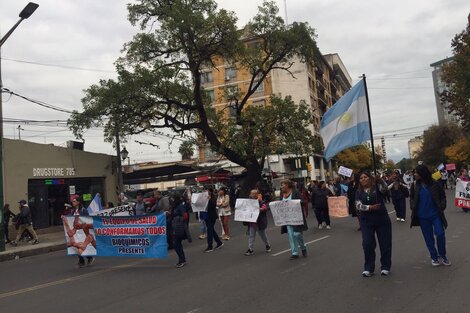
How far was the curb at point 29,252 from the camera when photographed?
1543cm

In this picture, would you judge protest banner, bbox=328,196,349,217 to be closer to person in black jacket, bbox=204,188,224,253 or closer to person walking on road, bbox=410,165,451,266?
person in black jacket, bbox=204,188,224,253

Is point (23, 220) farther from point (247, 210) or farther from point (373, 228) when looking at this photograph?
point (373, 228)

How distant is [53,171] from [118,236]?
43.6 feet

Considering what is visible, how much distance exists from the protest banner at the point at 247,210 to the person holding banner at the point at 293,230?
990 mm

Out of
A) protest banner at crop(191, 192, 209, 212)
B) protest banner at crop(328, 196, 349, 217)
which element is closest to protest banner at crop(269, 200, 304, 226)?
protest banner at crop(191, 192, 209, 212)

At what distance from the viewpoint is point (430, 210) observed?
25.8ft

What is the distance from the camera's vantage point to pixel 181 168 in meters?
34.8

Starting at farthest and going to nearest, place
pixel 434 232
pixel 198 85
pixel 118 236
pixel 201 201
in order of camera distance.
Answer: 1. pixel 198 85
2. pixel 201 201
3. pixel 118 236
4. pixel 434 232

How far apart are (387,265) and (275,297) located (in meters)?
2.06

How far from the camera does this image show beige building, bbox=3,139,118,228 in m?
21.0

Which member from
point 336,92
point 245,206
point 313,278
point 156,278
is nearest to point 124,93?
point 245,206

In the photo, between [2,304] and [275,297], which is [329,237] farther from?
[2,304]

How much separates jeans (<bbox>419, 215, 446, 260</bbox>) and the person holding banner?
270cm

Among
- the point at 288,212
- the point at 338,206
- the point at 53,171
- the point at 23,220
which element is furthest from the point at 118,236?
the point at 53,171
